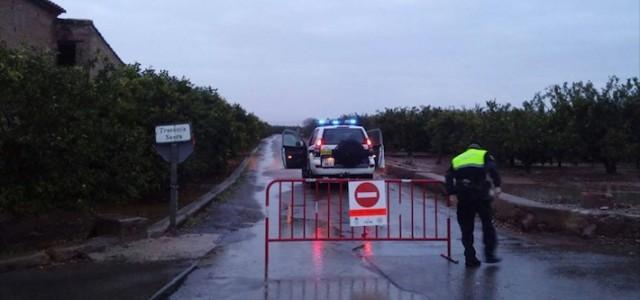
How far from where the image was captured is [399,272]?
798 cm

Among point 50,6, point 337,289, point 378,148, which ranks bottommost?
point 337,289

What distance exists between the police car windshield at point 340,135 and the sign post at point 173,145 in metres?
8.53

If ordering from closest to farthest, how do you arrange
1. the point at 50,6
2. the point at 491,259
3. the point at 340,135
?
the point at 491,259, the point at 340,135, the point at 50,6

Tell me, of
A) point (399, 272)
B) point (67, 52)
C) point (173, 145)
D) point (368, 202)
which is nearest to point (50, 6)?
point (67, 52)

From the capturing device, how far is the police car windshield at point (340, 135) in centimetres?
1909

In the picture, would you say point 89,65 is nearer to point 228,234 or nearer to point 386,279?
point 228,234

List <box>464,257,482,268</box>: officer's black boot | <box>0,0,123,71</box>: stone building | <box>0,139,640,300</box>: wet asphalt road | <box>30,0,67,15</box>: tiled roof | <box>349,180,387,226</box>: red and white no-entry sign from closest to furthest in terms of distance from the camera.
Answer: <box>0,139,640,300</box>: wet asphalt road < <box>464,257,482,268</box>: officer's black boot < <box>349,180,387,226</box>: red and white no-entry sign < <box>0,0,123,71</box>: stone building < <box>30,0,67,15</box>: tiled roof

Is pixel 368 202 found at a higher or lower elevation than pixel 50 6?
lower

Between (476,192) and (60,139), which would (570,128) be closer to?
(476,192)

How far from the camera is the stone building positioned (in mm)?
19781

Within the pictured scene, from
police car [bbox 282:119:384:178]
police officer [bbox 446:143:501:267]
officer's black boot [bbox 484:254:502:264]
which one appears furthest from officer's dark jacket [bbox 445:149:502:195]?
police car [bbox 282:119:384:178]

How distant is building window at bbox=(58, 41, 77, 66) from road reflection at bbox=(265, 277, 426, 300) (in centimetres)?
1890

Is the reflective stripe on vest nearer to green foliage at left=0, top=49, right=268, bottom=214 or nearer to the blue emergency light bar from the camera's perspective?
green foliage at left=0, top=49, right=268, bottom=214

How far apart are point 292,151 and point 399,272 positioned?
477 inches
